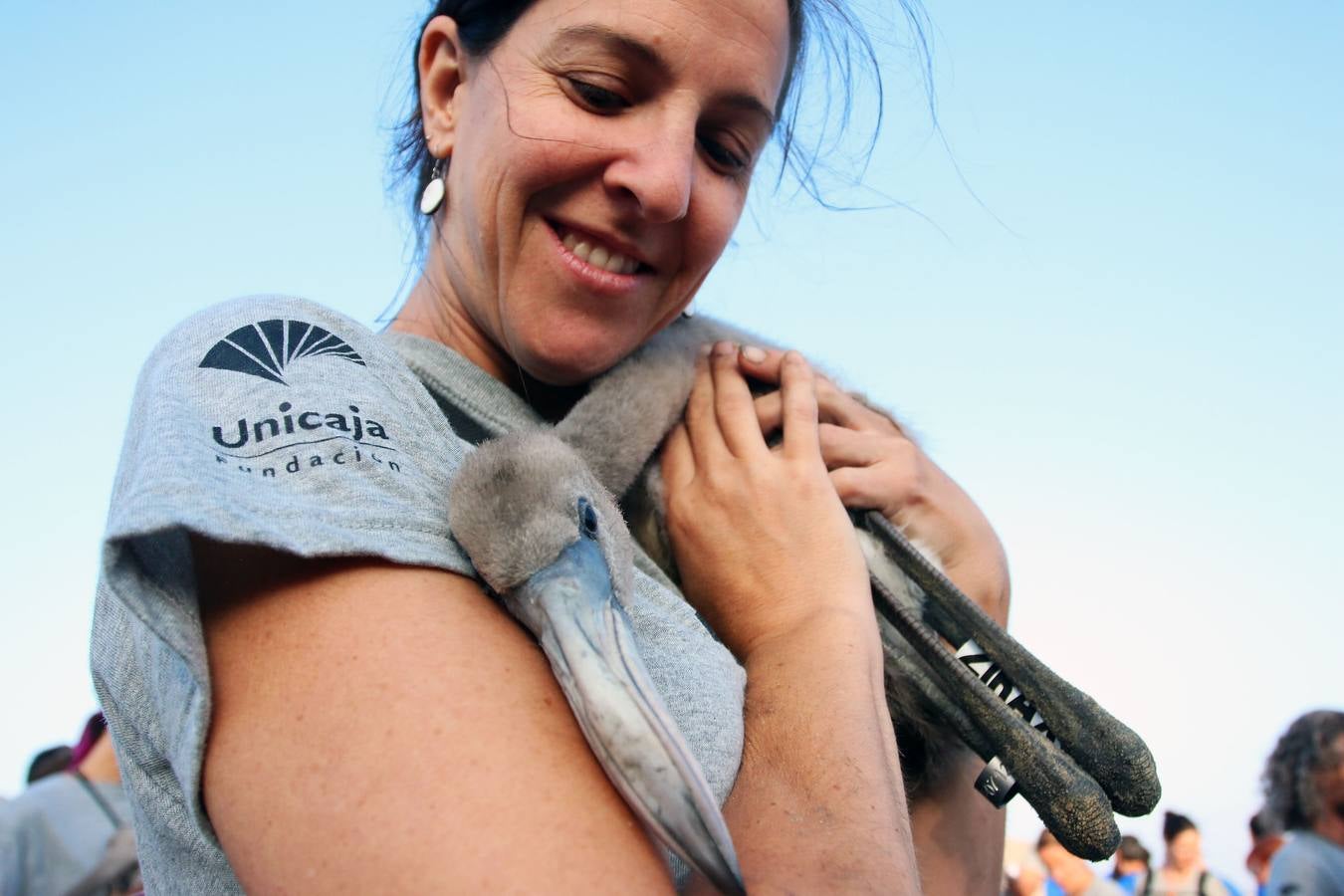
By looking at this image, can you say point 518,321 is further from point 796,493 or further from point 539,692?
point 539,692

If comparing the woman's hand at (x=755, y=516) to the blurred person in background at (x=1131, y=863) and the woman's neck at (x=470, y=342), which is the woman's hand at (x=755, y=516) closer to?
the woman's neck at (x=470, y=342)

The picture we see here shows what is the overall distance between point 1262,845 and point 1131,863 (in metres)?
1.76

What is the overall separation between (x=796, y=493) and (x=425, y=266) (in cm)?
72

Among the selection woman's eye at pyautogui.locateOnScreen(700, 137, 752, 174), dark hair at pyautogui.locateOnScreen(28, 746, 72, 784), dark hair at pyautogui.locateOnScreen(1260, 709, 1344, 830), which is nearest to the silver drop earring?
woman's eye at pyautogui.locateOnScreen(700, 137, 752, 174)

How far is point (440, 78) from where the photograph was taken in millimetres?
1887

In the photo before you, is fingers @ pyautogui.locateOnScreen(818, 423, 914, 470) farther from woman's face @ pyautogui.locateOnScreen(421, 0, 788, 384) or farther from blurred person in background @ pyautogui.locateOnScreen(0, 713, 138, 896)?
blurred person in background @ pyautogui.locateOnScreen(0, 713, 138, 896)

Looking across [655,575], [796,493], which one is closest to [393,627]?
[655,575]

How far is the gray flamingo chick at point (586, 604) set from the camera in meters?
1.05

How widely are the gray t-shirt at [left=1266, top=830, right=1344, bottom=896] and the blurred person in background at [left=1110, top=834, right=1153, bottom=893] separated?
2570mm

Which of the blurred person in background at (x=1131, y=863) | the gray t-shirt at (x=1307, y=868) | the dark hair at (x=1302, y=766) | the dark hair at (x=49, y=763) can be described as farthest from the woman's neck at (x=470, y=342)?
the blurred person in background at (x=1131, y=863)

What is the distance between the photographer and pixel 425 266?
2.01 meters

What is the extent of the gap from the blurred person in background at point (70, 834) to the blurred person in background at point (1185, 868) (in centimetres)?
516

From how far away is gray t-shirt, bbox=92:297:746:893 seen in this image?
1.04 m

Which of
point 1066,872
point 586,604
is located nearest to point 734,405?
point 586,604
